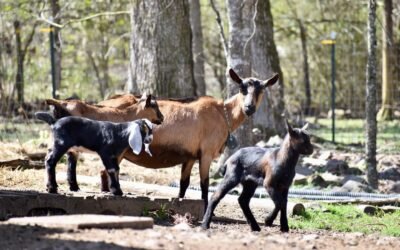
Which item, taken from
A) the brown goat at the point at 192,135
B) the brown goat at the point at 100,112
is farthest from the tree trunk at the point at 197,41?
the brown goat at the point at 100,112

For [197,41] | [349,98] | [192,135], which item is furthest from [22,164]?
[349,98]

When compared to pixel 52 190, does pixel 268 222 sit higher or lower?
lower

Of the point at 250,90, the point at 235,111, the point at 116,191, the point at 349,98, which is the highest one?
the point at 250,90

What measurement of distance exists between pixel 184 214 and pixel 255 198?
192 cm

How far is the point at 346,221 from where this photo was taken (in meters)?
10.4

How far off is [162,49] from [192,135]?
187 inches

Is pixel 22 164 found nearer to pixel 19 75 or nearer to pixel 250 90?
pixel 250 90

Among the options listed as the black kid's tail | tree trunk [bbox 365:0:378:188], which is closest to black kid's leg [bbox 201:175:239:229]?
the black kid's tail

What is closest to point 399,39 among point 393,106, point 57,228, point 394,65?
point 394,65

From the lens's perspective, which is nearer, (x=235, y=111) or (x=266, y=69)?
(x=235, y=111)

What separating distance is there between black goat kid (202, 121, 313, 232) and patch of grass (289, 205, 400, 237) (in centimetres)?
78

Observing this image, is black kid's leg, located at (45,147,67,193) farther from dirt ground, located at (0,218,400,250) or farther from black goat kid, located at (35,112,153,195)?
dirt ground, located at (0,218,400,250)

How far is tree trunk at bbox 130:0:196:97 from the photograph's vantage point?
15070 millimetres

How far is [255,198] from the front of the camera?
36.7ft
